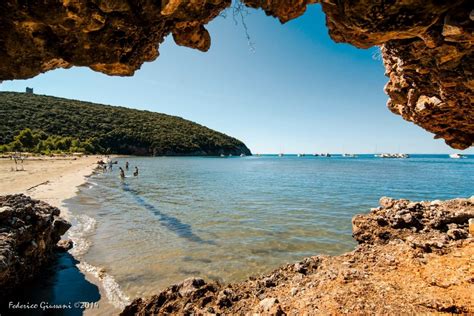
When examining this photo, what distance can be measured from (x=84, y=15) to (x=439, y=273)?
674cm

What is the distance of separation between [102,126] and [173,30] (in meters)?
124

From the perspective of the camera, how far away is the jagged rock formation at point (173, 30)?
3.06m

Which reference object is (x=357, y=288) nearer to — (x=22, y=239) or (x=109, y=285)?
(x=109, y=285)

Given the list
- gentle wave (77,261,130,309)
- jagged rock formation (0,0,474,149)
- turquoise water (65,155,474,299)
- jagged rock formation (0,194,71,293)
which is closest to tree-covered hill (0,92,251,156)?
turquoise water (65,155,474,299)

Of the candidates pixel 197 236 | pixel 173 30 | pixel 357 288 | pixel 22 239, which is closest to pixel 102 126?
pixel 197 236

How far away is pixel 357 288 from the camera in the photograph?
4.07 metres

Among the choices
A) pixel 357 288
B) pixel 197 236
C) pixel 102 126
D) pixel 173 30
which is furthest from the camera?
pixel 102 126

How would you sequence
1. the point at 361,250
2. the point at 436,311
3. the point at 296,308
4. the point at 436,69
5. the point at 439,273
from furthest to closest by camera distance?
the point at 361,250
the point at 436,69
the point at 439,273
the point at 296,308
the point at 436,311

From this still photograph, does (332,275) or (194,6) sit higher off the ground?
(194,6)


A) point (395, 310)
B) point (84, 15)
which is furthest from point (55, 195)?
point (395, 310)

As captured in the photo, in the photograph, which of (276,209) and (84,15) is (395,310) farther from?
(276,209)

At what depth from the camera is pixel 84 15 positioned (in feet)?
10.3

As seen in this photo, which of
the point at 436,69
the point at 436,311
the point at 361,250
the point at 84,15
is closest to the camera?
the point at 84,15

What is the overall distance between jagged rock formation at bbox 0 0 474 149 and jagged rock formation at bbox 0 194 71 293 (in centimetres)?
349
